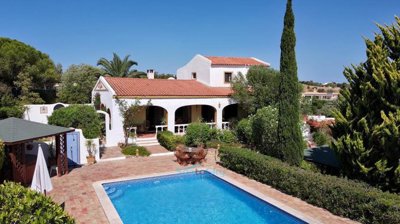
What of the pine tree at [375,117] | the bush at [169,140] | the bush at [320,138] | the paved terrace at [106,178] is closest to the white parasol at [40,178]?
the paved terrace at [106,178]

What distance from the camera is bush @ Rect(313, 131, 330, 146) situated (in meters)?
25.9

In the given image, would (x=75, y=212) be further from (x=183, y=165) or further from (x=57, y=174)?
(x=183, y=165)

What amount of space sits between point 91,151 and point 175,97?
9.82m

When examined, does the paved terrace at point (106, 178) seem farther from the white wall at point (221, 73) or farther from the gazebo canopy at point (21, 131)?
the white wall at point (221, 73)

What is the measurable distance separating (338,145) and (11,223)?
12913mm

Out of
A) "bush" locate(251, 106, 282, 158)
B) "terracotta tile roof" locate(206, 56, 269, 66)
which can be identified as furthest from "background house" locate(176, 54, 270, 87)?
"bush" locate(251, 106, 282, 158)

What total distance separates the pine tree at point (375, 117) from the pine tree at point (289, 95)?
2.11 metres

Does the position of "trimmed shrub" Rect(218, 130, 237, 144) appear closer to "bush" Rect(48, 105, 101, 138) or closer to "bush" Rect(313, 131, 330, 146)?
"bush" Rect(313, 131, 330, 146)

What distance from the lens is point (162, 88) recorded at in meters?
28.2

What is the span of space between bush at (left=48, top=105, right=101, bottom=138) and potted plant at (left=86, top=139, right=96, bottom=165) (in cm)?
193

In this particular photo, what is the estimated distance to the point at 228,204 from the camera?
13406 millimetres

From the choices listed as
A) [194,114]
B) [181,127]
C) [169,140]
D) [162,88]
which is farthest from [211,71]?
[169,140]

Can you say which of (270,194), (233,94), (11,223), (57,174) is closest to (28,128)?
(57,174)

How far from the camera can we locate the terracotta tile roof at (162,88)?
84.9ft
